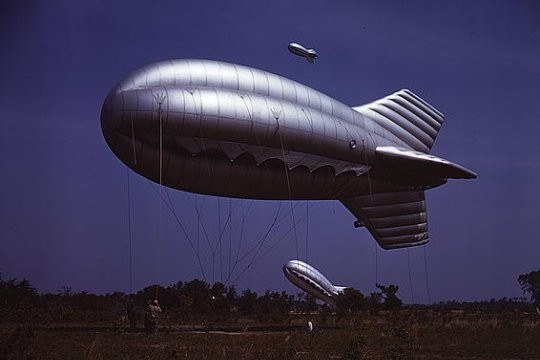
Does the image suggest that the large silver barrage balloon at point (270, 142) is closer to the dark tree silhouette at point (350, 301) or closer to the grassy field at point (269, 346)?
the grassy field at point (269, 346)

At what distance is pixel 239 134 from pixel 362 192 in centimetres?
1059

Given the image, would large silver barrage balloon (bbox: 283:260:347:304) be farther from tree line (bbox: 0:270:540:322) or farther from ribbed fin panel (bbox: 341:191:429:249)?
ribbed fin panel (bbox: 341:191:429:249)

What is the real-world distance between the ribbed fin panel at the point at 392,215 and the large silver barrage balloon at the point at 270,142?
6 cm

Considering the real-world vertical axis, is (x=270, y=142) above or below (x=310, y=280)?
above

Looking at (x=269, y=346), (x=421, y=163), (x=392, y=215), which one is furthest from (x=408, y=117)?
(x=269, y=346)

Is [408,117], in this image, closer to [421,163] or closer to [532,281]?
[421,163]

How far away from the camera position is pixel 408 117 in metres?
32.8

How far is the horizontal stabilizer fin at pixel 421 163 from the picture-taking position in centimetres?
2816

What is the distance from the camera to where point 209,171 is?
23.5 metres

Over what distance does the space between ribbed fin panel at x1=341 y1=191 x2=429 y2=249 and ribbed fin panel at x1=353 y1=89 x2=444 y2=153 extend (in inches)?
122

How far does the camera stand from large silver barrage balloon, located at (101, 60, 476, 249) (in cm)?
2064

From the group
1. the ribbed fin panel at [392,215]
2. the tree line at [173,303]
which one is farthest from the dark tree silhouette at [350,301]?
the ribbed fin panel at [392,215]

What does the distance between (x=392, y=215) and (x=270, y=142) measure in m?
11.4

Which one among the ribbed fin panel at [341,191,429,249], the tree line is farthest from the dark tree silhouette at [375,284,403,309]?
the ribbed fin panel at [341,191,429,249]
